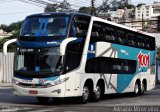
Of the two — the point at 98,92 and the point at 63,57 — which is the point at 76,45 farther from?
the point at 98,92

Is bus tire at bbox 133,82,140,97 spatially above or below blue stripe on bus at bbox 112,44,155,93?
Result: below

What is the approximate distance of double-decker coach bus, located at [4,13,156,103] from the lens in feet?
57.6

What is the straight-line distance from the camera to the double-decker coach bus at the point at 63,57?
1755 cm

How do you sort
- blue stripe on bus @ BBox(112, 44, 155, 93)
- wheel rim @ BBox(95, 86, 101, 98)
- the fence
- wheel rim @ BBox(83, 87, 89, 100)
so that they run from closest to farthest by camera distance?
1. wheel rim @ BBox(83, 87, 89, 100)
2. wheel rim @ BBox(95, 86, 101, 98)
3. blue stripe on bus @ BBox(112, 44, 155, 93)
4. the fence

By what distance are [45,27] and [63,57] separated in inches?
61.7

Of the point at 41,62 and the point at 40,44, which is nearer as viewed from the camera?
the point at 41,62

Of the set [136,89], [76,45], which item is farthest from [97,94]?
[136,89]

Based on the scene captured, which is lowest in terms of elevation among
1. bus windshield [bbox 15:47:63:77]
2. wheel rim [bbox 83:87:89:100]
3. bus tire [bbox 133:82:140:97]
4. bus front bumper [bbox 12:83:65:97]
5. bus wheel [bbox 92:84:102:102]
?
bus tire [bbox 133:82:140:97]

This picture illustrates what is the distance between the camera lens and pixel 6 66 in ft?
144

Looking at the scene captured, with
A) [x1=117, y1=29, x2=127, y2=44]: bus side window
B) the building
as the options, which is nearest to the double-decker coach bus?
[x1=117, y1=29, x2=127, y2=44]: bus side window

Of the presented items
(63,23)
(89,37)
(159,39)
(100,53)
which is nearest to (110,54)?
(100,53)

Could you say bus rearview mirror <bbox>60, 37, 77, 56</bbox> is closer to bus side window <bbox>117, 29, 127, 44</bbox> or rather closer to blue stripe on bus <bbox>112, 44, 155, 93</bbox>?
blue stripe on bus <bbox>112, 44, 155, 93</bbox>

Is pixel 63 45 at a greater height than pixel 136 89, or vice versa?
pixel 63 45

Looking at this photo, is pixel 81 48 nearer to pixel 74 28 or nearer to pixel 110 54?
pixel 74 28
